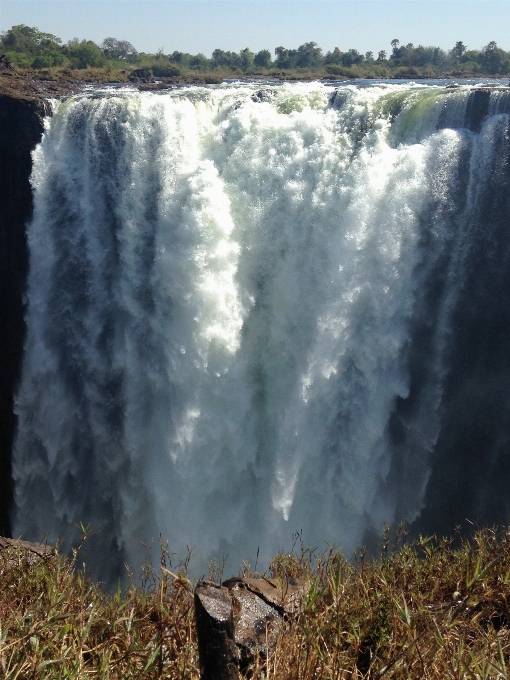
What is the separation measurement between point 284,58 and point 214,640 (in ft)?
108

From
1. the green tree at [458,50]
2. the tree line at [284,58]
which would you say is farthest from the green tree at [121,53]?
the green tree at [458,50]

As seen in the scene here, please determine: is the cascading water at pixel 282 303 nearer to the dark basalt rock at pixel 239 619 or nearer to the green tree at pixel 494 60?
the dark basalt rock at pixel 239 619

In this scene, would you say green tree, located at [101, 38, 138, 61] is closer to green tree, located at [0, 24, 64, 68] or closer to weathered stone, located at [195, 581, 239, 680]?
green tree, located at [0, 24, 64, 68]

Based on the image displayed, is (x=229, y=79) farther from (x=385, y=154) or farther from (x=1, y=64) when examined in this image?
(x=385, y=154)

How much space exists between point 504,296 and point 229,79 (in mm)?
12859

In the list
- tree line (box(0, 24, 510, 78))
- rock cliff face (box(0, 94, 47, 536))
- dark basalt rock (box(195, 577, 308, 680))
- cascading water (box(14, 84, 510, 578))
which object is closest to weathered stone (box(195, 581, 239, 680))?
dark basalt rock (box(195, 577, 308, 680))

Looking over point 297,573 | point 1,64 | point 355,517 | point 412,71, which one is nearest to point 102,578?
point 355,517

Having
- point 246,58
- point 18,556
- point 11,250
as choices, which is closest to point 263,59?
point 246,58

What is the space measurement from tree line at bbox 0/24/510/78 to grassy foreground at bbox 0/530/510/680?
21852mm

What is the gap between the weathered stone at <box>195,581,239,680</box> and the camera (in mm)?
2709

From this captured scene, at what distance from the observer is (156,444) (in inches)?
441

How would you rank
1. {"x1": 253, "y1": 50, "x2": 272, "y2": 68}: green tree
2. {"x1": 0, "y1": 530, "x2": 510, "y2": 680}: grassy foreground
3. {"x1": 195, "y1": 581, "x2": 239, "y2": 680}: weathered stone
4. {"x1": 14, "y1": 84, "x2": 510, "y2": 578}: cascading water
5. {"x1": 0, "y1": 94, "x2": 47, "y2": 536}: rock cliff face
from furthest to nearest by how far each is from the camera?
{"x1": 253, "y1": 50, "x2": 272, "y2": 68}: green tree, {"x1": 0, "y1": 94, "x2": 47, "y2": 536}: rock cliff face, {"x1": 14, "y1": 84, "x2": 510, "y2": 578}: cascading water, {"x1": 0, "y1": 530, "x2": 510, "y2": 680}: grassy foreground, {"x1": 195, "y1": 581, "x2": 239, "y2": 680}: weathered stone

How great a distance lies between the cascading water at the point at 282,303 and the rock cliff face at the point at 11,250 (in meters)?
1.67

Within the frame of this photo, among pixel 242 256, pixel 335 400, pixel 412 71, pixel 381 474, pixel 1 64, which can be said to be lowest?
pixel 381 474
